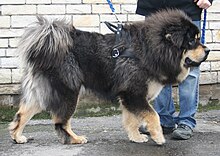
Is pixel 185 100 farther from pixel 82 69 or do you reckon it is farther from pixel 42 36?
pixel 42 36

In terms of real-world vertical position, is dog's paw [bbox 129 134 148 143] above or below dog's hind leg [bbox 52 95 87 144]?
below

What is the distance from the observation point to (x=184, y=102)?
5.91 metres

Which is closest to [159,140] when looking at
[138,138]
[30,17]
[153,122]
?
[153,122]

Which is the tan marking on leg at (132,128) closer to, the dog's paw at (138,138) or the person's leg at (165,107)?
the dog's paw at (138,138)

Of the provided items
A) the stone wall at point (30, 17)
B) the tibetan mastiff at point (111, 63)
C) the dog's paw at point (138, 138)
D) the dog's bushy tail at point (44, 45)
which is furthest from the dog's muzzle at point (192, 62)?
the stone wall at point (30, 17)

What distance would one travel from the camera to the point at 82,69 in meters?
5.36

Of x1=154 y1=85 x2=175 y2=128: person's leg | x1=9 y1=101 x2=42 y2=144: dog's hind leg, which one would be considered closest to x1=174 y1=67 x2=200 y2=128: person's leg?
x1=154 y1=85 x2=175 y2=128: person's leg

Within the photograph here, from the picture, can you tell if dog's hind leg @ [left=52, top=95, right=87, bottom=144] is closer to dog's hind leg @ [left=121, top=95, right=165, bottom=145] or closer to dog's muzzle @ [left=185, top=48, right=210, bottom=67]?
dog's hind leg @ [left=121, top=95, right=165, bottom=145]

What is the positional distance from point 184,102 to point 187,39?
0.97m

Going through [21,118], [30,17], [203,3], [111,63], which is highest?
[203,3]

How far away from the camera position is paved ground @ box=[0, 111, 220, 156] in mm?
5117

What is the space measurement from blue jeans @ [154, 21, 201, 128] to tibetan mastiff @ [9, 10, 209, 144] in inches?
16.4

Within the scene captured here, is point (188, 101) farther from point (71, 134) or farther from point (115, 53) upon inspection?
point (71, 134)

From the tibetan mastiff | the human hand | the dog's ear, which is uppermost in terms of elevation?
the human hand
